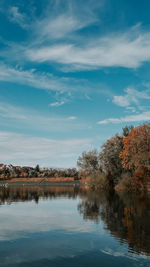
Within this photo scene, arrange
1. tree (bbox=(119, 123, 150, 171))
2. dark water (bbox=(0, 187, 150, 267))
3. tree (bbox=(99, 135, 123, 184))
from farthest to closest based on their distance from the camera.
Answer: tree (bbox=(99, 135, 123, 184))
tree (bbox=(119, 123, 150, 171))
dark water (bbox=(0, 187, 150, 267))

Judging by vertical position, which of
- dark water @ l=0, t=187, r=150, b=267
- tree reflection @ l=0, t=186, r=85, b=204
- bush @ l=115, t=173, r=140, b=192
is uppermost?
bush @ l=115, t=173, r=140, b=192

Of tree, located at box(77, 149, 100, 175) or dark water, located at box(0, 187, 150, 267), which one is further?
tree, located at box(77, 149, 100, 175)

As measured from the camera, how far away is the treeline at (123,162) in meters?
42.8

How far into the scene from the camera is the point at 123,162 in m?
45.7

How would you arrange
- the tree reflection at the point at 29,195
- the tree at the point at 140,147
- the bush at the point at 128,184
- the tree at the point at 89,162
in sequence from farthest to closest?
the tree at the point at 89,162 → the bush at the point at 128,184 → the tree at the point at 140,147 → the tree reflection at the point at 29,195

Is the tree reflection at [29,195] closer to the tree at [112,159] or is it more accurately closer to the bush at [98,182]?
the bush at [98,182]

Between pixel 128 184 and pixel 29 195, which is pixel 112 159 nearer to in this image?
pixel 128 184

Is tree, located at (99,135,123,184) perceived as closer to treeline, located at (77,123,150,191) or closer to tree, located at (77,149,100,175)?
treeline, located at (77,123,150,191)

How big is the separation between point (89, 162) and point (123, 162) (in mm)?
28858

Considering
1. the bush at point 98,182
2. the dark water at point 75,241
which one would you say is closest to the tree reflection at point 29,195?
the bush at point 98,182

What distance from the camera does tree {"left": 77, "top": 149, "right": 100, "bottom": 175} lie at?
73.6 metres

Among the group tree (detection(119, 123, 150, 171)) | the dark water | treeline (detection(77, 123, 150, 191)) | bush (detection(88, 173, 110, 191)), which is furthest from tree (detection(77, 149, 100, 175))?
the dark water

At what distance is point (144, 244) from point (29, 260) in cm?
537

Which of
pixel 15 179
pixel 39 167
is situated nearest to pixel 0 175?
pixel 15 179
